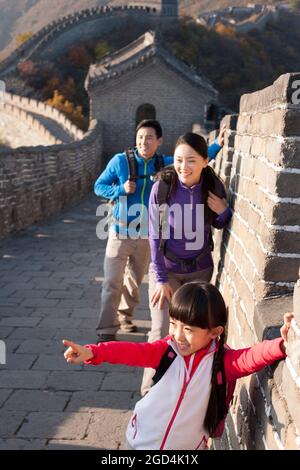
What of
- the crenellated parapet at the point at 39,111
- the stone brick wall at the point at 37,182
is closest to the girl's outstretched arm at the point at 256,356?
the stone brick wall at the point at 37,182

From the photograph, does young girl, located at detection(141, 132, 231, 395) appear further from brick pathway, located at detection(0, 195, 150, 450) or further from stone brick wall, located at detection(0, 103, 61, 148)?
stone brick wall, located at detection(0, 103, 61, 148)

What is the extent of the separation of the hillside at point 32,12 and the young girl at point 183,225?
101 meters

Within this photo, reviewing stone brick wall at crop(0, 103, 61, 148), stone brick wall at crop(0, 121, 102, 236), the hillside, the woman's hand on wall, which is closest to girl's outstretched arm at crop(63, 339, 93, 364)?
the woman's hand on wall

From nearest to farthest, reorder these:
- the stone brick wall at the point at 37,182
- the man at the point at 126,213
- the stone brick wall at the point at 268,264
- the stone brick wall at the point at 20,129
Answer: the stone brick wall at the point at 268,264
the man at the point at 126,213
the stone brick wall at the point at 37,182
the stone brick wall at the point at 20,129

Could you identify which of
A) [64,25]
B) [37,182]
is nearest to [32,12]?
[64,25]

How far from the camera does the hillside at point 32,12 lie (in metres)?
104

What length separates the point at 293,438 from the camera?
191cm

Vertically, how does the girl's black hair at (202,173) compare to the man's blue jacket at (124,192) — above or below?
above

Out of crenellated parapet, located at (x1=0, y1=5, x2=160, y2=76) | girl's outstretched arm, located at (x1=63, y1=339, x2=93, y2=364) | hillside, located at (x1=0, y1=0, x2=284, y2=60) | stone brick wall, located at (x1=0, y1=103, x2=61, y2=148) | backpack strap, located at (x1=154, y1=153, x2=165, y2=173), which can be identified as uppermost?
hillside, located at (x1=0, y1=0, x2=284, y2=60)

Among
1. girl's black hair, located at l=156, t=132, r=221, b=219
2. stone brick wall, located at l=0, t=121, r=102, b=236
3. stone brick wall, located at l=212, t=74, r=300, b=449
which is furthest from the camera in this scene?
stone brick wall, located at l=0, t=121, r=102, b=236

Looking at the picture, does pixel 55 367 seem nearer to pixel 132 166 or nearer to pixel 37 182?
pixel 132 166

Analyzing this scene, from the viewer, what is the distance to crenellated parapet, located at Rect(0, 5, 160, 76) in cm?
4094

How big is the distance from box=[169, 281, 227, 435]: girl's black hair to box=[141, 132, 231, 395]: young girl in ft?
3.62

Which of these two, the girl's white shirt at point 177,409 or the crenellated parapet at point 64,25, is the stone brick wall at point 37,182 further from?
the crenellated parapet at point 64,25
